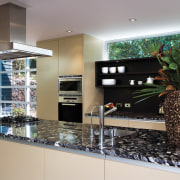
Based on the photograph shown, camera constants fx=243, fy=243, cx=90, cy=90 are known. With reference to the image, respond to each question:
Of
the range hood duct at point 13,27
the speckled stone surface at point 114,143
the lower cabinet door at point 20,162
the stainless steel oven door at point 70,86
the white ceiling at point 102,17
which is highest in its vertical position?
the white ceiling at point 102,17

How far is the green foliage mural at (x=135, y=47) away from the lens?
450 centimetres

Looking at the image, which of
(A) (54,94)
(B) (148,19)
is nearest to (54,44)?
(A) (54,94)

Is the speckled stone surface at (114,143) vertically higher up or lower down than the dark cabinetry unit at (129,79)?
lower down

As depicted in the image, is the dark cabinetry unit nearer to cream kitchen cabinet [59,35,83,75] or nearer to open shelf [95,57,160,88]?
open shelf [95,57,160,88]

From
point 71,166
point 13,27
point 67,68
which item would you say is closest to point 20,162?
point 71,166

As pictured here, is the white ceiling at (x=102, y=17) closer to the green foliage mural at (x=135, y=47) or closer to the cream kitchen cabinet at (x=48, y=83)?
the green foliage mural at (x=135, y=47)

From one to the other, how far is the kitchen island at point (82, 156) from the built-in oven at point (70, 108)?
6.92 feet

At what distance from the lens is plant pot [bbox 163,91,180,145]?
163 cm

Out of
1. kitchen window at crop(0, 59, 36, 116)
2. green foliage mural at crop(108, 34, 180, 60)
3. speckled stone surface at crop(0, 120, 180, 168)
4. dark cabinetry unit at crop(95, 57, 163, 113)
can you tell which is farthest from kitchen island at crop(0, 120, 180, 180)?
kitchen window at crop(0, 59, 36, 116)

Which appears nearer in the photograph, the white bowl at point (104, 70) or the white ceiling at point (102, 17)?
the white ceiling at point (102, 17)

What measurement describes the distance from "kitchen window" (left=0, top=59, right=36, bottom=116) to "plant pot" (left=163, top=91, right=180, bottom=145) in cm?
463

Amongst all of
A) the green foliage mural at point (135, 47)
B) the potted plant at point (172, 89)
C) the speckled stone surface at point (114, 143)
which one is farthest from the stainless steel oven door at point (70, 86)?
the potted plant at point (172, 89)

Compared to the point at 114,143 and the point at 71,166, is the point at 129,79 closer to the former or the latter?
the point at 114,143

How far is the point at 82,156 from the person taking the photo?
5.72 ft
